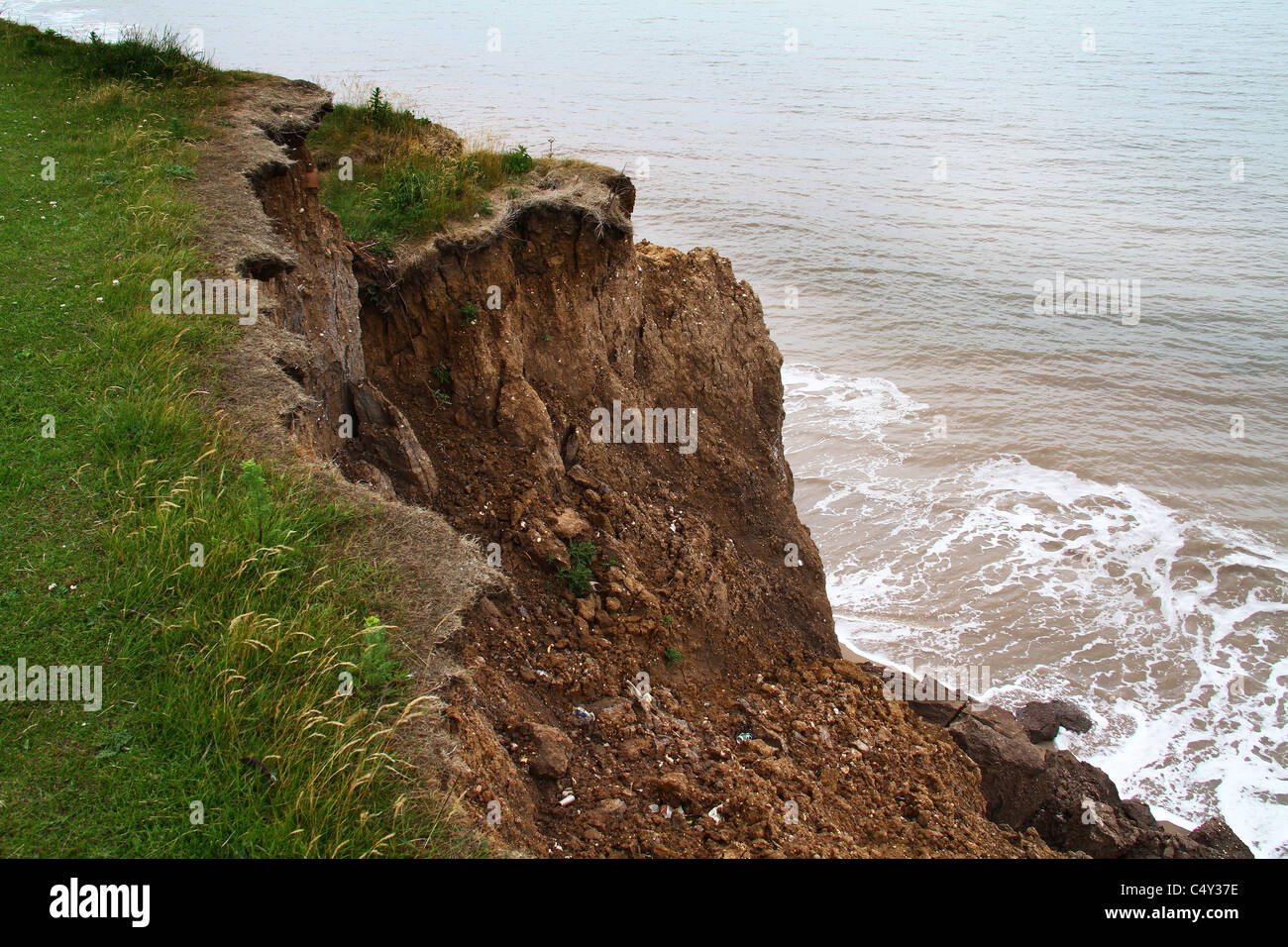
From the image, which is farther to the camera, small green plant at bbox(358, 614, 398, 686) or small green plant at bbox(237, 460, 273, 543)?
small green plant at bbox(237, 460, 273, 543)

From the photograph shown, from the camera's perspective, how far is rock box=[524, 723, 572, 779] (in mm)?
5879

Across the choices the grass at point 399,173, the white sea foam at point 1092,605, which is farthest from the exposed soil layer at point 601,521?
the white sea foam at point 1092,605

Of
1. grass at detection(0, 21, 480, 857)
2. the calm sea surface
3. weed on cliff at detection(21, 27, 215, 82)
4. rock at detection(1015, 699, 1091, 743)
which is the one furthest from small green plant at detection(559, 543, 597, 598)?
weed on cliff at detection(21, 27, 215, 82)

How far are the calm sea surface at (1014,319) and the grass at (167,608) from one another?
22.0 feet

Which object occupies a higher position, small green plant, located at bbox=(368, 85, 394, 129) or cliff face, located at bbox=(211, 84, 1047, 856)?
small green plant, located at bbox=(368, 85, 394, 129)

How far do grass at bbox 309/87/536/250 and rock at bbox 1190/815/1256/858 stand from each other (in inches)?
467

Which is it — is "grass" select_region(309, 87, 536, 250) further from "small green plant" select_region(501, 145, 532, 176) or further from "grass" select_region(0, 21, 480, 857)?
"grass" select_region(0, 21, 480, 857)

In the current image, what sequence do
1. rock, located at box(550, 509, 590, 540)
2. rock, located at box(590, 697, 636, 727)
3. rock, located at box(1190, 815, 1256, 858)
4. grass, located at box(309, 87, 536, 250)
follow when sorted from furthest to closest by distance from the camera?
rock, located at box(1190, 815, 1256, 858) → grass, located at box(309, 87, 536, 250) → rock, located at box(550, 509, 590, 540) → rock, located at box(590, 697, 636, 727)

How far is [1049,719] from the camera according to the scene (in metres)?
11.9

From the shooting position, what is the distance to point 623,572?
8.53 meters

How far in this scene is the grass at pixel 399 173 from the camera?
9.71 meters

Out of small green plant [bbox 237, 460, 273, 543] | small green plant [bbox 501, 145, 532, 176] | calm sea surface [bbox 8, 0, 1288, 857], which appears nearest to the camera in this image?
small green plant [bbox 237, 460, 273, 543]

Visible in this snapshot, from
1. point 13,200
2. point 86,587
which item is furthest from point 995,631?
point 13,200

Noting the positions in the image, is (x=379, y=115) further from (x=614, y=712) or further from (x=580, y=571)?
(x=614, y=712)
